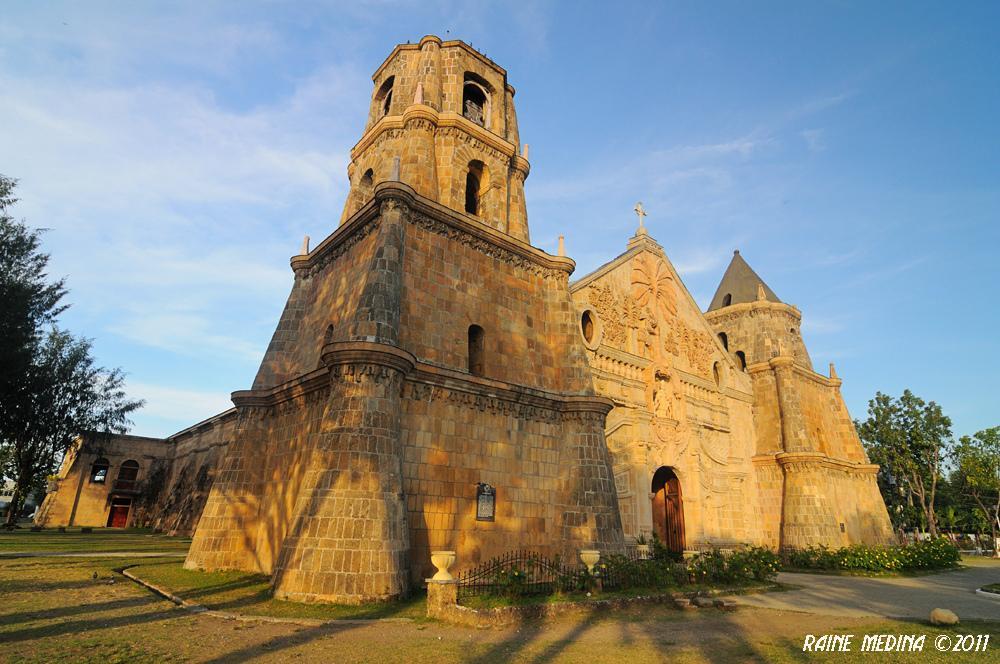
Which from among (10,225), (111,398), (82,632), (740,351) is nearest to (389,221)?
(82,632)

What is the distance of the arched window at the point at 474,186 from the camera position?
63.7 feet

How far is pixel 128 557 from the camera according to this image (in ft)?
61.0

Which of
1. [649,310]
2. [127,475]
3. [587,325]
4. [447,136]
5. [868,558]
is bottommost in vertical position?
[868,558]

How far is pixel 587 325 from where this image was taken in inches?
833

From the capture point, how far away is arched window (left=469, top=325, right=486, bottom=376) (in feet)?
52.1

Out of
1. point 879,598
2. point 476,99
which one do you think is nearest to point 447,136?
point 476,99

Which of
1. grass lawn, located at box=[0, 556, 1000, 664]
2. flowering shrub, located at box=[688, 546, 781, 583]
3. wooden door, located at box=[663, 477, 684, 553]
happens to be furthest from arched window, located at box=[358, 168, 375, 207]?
wooden door, located at box=[663, 477, 684, 553]

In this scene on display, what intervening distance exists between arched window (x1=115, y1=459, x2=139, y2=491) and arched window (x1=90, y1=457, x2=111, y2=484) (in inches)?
36.5

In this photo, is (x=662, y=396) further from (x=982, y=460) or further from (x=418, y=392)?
(x=982, y=460)

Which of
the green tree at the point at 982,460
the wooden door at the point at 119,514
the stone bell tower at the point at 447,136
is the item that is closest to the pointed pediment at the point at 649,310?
the stone bell tower at the point at 447,136

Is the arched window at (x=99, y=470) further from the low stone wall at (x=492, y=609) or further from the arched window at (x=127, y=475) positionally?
the low stone wall at (x=492, y=609)

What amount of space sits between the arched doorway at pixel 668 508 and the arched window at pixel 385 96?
17940 mm

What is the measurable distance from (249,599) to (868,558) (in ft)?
77.3

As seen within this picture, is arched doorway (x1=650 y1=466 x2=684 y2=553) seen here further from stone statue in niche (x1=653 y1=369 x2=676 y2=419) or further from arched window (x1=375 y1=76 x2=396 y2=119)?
Answer: arched window (x1=375 y1=76 x2=396 y2=119)
